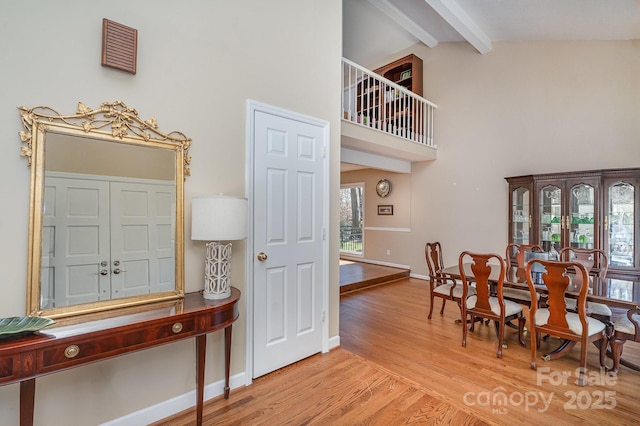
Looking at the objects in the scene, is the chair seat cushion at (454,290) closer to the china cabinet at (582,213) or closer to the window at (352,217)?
the china cabinet at (582,213)

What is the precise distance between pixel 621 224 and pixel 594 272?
0.94 metres

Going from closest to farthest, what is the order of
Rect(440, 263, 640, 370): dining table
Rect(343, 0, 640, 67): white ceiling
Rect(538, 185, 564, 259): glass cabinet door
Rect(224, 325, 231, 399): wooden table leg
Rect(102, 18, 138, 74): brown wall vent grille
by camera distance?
Rect(102, 18, 138, 74): brown wall vent grille
Rect(224, 325, 231, 399): wooden table leg
Rect(440, 263, 640, 370): dining table
Rect(343, 0, 640, 67): white ceiling
Rect(538, 185, 564, 259): glass cabinet door

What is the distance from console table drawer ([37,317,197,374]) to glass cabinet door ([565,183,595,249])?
4.67 m

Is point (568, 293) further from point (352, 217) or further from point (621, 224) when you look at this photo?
point (352, 217)

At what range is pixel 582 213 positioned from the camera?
3.93m

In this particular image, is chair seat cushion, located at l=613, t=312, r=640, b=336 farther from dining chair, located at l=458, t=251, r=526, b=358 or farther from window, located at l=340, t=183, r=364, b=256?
window, located at l=340, t=183, r=364, b=256

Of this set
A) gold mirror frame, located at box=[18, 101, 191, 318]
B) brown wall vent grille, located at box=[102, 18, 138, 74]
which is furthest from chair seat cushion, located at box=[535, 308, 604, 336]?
brown wall vent grille, located at box=[102, 18, 138, 74]

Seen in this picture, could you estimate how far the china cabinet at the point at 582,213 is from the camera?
3602mm

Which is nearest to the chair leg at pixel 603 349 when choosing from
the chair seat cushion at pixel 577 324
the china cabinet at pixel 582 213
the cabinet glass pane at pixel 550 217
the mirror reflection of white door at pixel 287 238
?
the chair seat cushion at pixel 577 324

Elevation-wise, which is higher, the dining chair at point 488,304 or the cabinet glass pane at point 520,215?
the cabinet glass pane at point 520,215

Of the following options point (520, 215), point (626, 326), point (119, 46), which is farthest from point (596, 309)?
point (119, 46)

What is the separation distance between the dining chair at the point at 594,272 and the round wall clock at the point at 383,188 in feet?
12.2

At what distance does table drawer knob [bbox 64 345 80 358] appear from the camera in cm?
132

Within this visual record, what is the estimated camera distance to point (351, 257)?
792 centimetres
